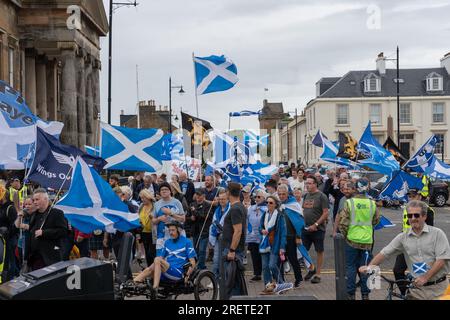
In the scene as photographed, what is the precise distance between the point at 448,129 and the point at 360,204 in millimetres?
61325

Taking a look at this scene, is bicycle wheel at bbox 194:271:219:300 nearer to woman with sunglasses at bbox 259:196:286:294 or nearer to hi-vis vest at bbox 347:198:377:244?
woman with sunglasses at bbox 259:196:286:294

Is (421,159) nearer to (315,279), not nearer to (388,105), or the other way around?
(315,279)

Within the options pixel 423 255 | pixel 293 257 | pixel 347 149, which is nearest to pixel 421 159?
pixel 293 257

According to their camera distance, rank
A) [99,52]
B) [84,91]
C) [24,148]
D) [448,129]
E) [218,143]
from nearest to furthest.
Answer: [24,148] → [218,143] → [84,91] → [99,52] → [448,129]

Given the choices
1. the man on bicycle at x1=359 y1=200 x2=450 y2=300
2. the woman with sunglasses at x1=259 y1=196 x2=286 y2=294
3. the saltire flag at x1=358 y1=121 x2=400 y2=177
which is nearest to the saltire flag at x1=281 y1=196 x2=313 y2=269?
the woman with sunglasses at x1=259 y1=196 x2=286 y2=294

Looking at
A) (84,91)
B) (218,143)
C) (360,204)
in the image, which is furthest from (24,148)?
(84,91)

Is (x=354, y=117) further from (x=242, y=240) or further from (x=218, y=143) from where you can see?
A: (x=242, y=240)

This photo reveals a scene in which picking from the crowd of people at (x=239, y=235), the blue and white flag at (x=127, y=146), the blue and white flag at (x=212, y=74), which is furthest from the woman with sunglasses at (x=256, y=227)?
the blue and white flag at (x=212, y=74)

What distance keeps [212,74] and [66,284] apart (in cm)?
1112

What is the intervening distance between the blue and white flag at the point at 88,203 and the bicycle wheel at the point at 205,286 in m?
1.37

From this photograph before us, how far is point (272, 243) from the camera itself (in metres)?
11.0

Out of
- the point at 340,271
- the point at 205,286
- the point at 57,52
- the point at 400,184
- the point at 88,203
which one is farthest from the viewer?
the point at 57,52

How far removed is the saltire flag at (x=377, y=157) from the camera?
1762 centimetres
